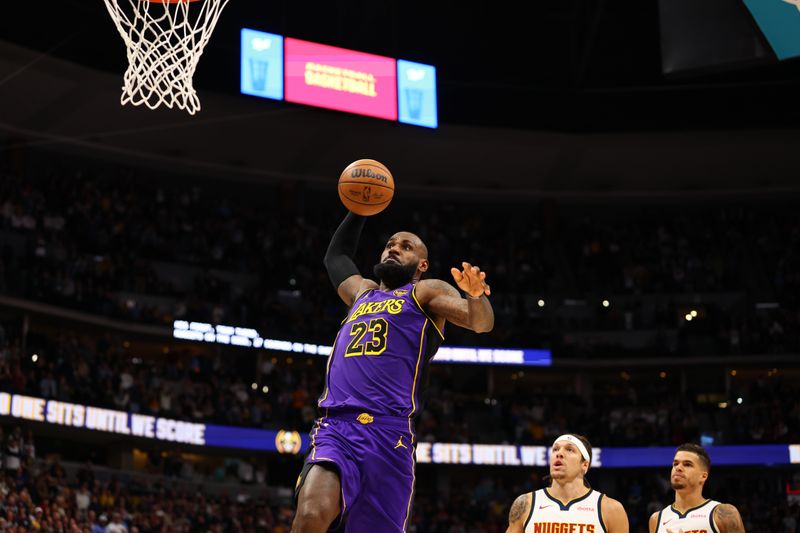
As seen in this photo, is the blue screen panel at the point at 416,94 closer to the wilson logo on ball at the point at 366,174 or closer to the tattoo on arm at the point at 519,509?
the tattoo on arm at the point at 519,509

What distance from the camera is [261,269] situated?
31.8m

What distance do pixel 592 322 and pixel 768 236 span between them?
243 inches

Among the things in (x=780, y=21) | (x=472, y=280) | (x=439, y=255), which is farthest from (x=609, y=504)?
(x=439, y=255)

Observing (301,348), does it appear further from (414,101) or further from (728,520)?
(728,520)

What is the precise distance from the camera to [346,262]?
7238 millimetres

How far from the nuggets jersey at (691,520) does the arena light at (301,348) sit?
18.9m

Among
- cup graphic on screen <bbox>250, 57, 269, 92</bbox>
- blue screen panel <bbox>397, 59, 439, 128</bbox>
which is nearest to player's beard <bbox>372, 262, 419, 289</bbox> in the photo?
cup graphic on screen <bbox>250, 57, 269, 92</bbox>

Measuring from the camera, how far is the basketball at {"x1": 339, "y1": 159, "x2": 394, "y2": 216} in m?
7.21

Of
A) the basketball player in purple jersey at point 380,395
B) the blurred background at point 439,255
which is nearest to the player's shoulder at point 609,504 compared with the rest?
the basketball player in purple jersey at point 380,395

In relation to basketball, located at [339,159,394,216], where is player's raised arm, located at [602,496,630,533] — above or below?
below

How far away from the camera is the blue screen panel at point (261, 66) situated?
26547 millimetres

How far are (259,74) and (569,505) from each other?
19590 mm

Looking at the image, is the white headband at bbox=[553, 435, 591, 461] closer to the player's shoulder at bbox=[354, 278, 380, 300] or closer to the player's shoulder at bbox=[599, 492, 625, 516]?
the player's shoulder at bbox=[599, 492, 625, 516]

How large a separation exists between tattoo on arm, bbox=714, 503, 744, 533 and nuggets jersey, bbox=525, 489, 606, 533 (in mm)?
1220
